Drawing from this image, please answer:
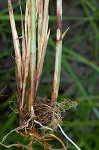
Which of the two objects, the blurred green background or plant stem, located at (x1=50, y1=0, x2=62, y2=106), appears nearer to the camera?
plant stem, located at (x1=50, y1=0, x2=62, y2=106)

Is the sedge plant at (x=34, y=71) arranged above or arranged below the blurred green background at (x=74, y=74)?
above

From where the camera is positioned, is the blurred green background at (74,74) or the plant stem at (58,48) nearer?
the plant stem at (58,48)

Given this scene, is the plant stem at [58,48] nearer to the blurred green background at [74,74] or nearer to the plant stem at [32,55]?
the plant stem at [32,55]

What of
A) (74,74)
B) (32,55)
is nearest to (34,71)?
(32,55)

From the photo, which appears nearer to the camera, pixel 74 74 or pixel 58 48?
pixel 58 48

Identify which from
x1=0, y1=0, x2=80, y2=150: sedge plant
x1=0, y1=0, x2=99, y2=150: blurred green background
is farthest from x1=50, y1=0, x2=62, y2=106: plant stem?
x1=0, y1=0, x2=99, y2=150: blurred green background

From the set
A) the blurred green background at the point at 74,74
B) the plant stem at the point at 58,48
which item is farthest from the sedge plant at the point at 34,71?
the blurred green background at the point at 74,74

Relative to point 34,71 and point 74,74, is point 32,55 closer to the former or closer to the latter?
point 34,71

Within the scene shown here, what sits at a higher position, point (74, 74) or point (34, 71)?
point (34, 71)

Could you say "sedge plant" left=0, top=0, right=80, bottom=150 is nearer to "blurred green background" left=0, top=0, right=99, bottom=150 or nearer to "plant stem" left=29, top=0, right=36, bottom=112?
"plant stem" left=29, top=0, right=36, bottom=112
